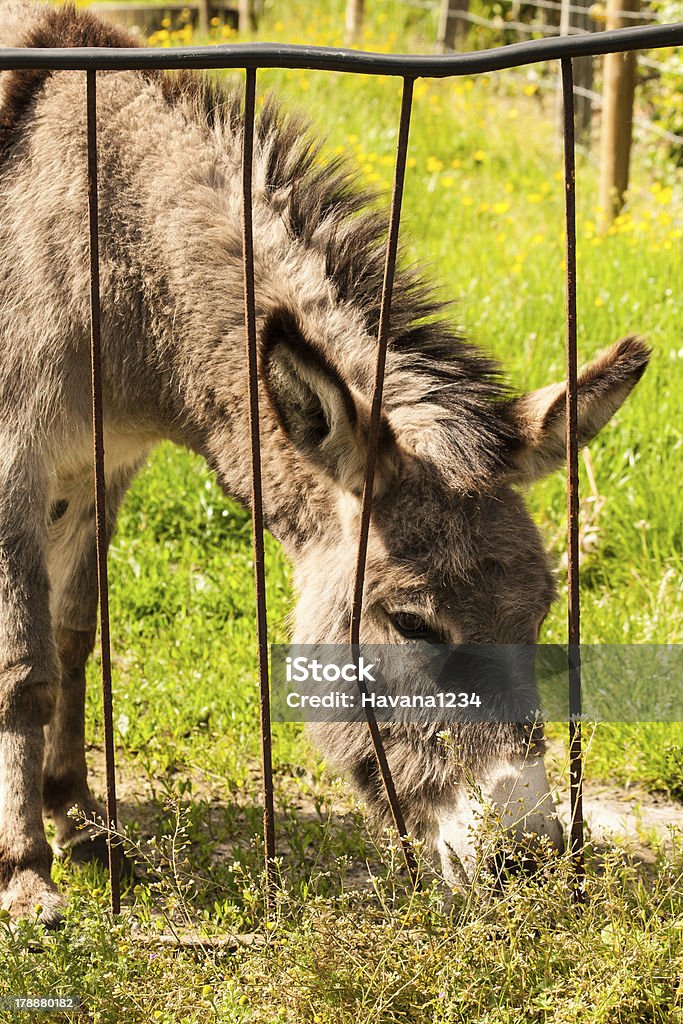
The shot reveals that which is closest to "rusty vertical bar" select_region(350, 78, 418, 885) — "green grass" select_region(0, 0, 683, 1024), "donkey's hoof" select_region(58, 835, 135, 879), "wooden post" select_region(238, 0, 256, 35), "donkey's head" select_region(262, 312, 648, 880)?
"donkey's head" select_region(262, 312, 648, 880)

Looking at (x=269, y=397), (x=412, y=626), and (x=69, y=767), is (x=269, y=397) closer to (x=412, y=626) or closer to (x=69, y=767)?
(x=412, y=626)

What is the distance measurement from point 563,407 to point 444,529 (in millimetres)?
417

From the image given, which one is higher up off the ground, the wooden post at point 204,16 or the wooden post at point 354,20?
the wooden post at point 204,16

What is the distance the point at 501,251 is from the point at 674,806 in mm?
4201

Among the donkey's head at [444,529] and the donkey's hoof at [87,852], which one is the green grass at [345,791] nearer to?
the donkey's hoof at [87,852]

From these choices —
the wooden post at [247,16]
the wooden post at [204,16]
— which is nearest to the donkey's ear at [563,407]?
the wooden post at [247,16]

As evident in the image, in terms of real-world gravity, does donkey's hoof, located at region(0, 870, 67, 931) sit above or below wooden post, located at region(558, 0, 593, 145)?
below

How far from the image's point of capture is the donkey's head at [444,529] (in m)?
2.56

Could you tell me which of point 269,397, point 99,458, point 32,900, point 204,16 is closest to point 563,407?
point 269,397

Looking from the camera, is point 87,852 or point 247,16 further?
point 247,16

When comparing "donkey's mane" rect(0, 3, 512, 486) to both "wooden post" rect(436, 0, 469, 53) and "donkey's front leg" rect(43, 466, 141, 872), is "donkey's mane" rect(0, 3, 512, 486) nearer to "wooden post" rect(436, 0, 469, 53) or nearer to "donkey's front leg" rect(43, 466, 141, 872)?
"donkey's front leg" rect(43, 466, 141, 872)

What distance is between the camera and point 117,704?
4027 millimetres

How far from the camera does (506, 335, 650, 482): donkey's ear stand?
2.59m

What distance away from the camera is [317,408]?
8.49 ft
